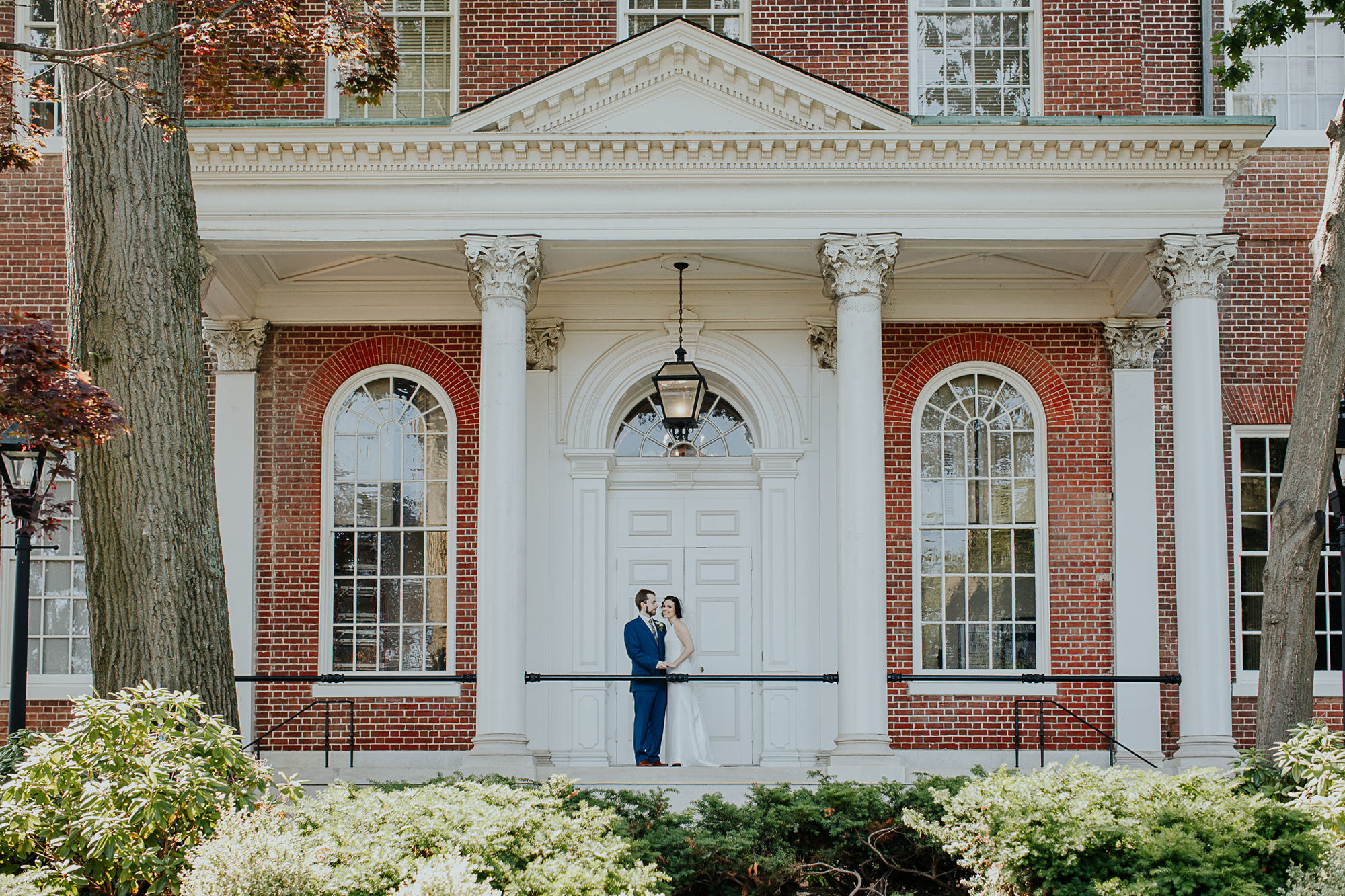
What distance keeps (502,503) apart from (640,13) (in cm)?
563

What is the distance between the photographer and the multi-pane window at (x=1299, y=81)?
45.8 ft

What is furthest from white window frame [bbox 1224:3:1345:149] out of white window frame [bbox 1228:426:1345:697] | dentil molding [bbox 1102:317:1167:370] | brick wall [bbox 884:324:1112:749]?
white window frame [bbox 1228:426:1345:697]

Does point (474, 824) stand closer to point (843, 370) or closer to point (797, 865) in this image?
point (797, 865)

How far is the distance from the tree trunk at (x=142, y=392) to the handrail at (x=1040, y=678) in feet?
21.4

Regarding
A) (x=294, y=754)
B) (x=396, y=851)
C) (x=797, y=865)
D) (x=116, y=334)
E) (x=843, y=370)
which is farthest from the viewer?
(x=294, y=754)

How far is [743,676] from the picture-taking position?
1171cm

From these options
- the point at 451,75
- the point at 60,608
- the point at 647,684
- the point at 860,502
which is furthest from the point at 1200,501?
the point at 60,608

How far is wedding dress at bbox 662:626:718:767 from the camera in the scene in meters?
12.3

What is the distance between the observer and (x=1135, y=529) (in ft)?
43.8

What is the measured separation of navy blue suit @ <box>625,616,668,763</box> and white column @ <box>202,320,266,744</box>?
3855mm

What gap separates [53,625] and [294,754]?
280 cm

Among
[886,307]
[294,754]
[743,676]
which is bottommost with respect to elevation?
[294,754]

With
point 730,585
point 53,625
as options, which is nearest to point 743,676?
point 730,585

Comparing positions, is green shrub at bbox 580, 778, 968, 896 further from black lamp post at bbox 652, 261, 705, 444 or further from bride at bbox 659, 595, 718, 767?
black lamp post at bbox 652, 261, 705, 444
